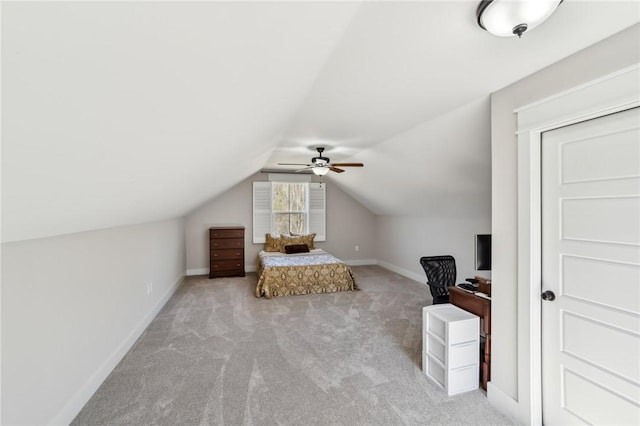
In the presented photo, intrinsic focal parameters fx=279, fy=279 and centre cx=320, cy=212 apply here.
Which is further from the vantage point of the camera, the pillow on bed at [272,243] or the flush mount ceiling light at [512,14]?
the pillow on bed at [272,243]

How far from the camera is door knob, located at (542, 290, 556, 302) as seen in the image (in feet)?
5.60

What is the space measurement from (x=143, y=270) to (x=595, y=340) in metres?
3.97

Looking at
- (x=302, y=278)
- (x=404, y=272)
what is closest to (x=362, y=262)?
(x=404, y=272)

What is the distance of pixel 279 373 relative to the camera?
93.0 inches

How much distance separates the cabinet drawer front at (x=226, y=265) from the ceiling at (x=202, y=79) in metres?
3.52

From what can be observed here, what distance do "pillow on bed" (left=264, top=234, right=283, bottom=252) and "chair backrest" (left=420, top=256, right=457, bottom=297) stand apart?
3438mm

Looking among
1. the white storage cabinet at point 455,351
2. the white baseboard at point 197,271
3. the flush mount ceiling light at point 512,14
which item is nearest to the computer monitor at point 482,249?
the white storage cabinet at point 455,351

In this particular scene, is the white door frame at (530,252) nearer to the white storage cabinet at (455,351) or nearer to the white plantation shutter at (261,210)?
the white storage cabinet at (455,351)

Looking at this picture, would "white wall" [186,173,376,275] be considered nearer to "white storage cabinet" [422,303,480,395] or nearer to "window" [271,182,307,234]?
"window" [271,182,307,234]

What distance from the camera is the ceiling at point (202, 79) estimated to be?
0.65m

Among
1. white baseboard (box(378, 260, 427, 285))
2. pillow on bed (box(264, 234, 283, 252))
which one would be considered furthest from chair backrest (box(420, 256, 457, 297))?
pillow on bed (box(264, 234, 283, 252))

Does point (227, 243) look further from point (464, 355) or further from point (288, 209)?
point (464, 355)

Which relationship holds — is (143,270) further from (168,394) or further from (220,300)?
(168,394)

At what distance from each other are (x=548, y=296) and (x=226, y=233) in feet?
16.9
